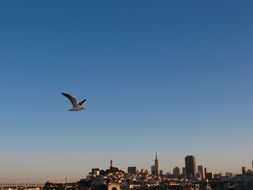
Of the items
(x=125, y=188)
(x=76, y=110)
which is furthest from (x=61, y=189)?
(x=76, y=110)

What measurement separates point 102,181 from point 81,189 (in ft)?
31.3

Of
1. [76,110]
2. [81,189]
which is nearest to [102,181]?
[81,189]

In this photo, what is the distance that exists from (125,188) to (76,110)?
566 ft

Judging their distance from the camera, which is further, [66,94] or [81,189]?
[81,189]

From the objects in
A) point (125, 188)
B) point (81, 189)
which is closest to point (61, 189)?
point (81, 189)

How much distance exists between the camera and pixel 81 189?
7761 inches

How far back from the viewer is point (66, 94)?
2736 cm

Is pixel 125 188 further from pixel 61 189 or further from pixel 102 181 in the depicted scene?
pixel 61 189

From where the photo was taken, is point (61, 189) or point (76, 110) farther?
point (61, 189)

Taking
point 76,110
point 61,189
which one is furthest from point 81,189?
point 76,110

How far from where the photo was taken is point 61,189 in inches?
7869

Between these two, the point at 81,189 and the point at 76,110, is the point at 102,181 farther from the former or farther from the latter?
the point at 76,110

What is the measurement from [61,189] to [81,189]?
9354mm

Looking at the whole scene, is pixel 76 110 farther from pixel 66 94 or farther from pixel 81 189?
pixel 81 189
